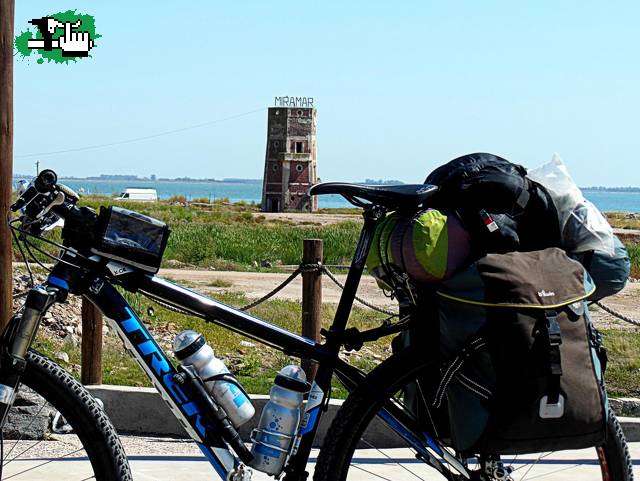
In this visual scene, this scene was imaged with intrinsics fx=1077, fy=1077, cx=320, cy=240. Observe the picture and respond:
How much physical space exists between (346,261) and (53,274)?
2152 cm

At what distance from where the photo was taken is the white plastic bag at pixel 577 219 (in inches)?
148

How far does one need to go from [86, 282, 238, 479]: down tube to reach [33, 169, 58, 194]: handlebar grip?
355mm

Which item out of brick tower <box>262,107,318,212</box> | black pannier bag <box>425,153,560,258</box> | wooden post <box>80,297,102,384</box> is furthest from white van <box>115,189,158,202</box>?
black pannier bag <box>425,153,560,258</box>

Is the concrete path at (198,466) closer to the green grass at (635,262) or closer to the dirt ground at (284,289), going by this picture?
the dirt ground at (284,289)

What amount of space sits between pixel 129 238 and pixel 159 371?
0.45 meters

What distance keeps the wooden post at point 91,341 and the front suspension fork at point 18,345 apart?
2.59 metres

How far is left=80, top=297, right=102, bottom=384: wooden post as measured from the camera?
599 centimetres

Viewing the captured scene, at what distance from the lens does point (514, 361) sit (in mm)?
3410

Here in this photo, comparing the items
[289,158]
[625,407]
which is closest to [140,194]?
[289,158]

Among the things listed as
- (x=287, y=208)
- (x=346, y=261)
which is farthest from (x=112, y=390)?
(x=287, y=208)

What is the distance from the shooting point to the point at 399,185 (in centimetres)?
354

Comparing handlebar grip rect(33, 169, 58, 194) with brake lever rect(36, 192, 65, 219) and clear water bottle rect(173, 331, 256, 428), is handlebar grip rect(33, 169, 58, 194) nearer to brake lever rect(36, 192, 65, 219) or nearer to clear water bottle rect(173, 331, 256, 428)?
brake lever rect(36, 192, 65, 219)

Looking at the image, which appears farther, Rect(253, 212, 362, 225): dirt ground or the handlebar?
Rect(253, 212, 362, 225): dirt ground

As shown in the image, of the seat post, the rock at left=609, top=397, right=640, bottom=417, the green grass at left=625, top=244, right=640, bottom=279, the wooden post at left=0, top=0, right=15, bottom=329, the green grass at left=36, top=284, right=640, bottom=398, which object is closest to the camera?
the seat post
